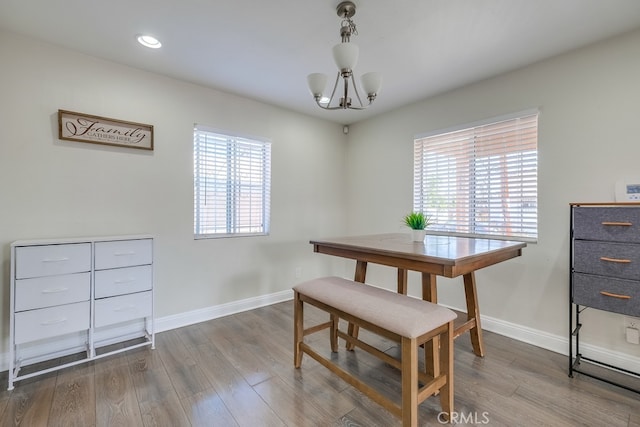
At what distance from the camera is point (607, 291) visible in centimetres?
177

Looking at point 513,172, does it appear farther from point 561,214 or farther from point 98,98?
point 98,98

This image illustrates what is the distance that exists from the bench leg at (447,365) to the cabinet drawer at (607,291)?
104 cm

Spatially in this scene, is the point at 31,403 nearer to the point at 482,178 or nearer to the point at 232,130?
the point at 232,130

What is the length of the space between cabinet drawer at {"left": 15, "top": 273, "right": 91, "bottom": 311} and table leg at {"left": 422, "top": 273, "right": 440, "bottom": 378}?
2.36 metres

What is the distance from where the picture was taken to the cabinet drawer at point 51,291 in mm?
1851

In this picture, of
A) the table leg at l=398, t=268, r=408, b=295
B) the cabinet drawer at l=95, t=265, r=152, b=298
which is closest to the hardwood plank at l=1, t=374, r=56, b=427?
the cabinet drawer at l=95, t=265, r=152, b=298

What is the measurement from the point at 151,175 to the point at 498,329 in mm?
3429

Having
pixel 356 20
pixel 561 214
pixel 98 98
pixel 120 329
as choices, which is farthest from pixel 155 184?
pixel 561 214

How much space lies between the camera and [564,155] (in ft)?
7.36

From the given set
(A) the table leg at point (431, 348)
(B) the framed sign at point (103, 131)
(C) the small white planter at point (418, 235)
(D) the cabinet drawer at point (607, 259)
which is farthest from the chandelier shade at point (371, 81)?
(B) the framed sign at point (103, 131)

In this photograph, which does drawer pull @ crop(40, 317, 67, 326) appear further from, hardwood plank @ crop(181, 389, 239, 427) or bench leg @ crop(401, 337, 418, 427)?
bench leg @ crop(401, 337, 418, 427)

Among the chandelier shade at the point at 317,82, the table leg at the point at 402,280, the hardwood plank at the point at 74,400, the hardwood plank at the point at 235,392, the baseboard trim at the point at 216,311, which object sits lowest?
the hardwood plank at the point at 74,400

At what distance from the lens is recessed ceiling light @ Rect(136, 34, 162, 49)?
6.73ft

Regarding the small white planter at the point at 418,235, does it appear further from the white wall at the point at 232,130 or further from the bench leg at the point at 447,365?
the white wall at the point at 232,130
